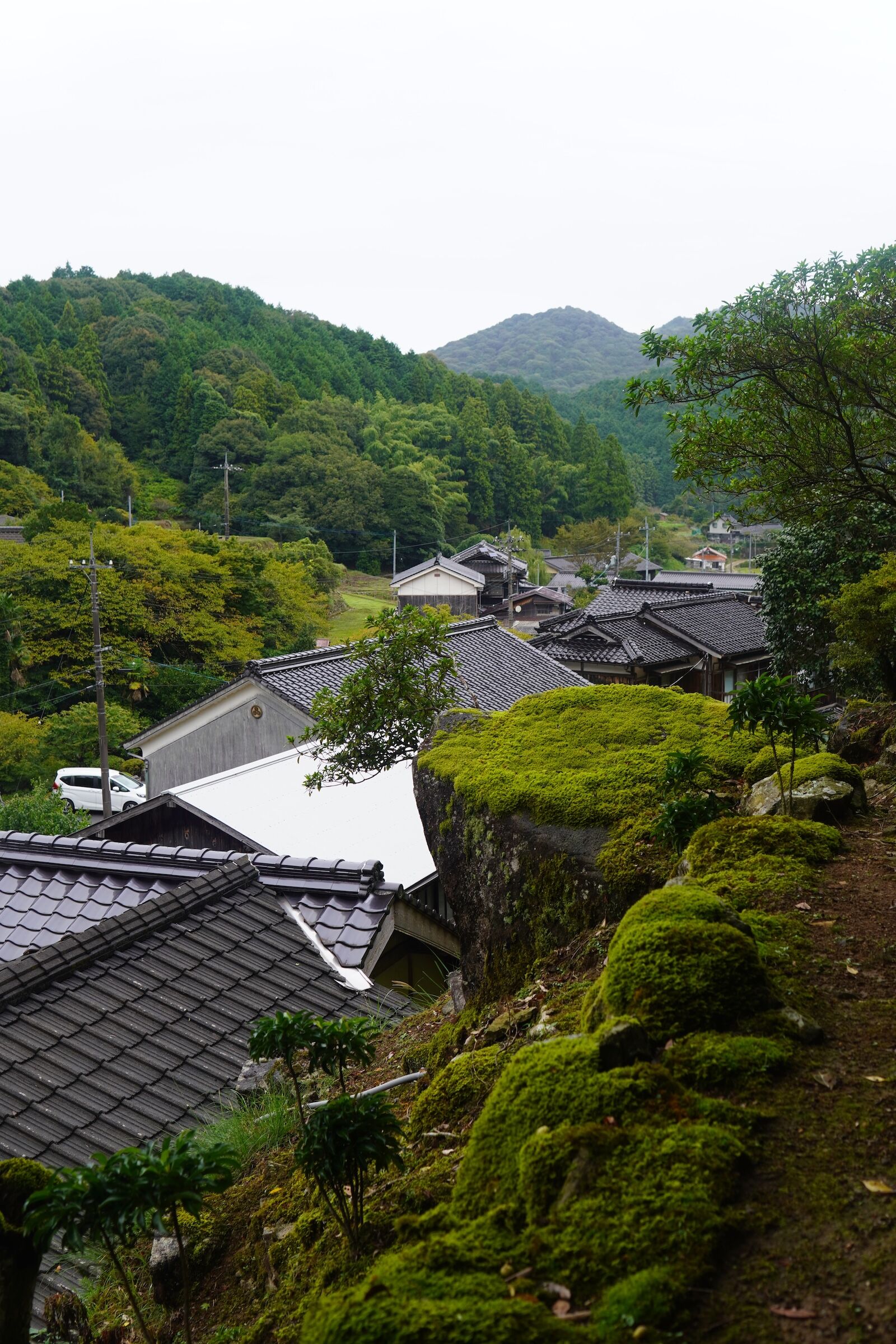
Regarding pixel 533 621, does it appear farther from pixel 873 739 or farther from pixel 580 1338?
pixel 580 1338

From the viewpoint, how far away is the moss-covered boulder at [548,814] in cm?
495

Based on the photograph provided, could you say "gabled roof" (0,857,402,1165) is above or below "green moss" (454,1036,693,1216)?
below

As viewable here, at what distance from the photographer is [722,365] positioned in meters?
6.18

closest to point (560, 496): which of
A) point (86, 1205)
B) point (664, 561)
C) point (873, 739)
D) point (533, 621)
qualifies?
point (664, 561)

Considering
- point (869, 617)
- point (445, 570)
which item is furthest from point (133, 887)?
point (445, 570)

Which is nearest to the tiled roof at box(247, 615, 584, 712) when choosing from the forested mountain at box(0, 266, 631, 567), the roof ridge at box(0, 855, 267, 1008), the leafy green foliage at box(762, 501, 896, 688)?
the leafy green foliage at box(762, 501, 896, 688)

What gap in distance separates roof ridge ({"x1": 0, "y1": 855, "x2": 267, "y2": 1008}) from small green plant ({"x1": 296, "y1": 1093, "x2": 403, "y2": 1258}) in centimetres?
300

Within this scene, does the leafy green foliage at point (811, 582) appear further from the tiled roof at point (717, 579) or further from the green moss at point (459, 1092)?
the tiled roof at point (717, 579)

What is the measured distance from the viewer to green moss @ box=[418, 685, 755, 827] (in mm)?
5352

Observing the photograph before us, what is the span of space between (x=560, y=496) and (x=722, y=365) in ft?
245

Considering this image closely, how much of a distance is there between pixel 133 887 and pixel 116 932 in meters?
1.19

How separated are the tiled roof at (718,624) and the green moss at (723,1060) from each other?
84.6 ft

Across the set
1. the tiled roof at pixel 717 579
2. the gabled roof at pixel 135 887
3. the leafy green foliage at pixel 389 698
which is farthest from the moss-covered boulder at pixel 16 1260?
the tiled roof at pixel 717 579

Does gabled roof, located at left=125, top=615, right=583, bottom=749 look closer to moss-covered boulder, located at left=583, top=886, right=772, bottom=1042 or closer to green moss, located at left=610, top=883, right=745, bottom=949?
green moss, located at left=610, top=883, right=745, bottom=949
